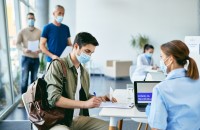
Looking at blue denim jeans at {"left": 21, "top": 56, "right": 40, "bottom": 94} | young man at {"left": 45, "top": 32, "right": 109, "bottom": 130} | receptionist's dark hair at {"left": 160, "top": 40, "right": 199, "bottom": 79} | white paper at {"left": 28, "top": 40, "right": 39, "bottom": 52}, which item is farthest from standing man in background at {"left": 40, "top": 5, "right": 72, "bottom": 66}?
receptionist's dark hair at {"left": 160, "top": 40, "right": 199, "bottom": 79}

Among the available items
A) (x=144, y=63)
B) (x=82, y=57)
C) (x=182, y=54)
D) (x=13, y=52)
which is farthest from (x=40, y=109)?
(x=144, y=63)

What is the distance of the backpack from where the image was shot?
1.76m

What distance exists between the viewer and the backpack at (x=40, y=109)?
176 cm

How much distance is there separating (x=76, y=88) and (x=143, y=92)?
1.94ft

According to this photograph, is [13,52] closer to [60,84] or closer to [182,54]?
[60,84]

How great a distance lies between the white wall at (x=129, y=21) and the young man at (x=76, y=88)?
689cm

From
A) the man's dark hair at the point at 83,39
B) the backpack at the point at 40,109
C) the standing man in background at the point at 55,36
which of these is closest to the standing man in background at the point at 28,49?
the standing man in background at the point at 55,36

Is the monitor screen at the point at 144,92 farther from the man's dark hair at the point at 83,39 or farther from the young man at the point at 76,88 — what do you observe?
the man's dark hair at the point at 83,39

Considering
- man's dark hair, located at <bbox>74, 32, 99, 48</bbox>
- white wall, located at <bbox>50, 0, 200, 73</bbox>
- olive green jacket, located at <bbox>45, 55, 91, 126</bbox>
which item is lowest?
olive green jacket, located at <bbox>45, 55, 91, 126</bbox>

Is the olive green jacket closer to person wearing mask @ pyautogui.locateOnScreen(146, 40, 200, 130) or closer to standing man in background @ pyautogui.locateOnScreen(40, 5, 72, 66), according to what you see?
person wearing mask @ pyautogui.locateOnScreen(146, 40, 200, 130)

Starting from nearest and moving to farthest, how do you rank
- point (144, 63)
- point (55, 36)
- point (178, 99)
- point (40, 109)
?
point (178, 99), point (40, 109), point (55, 36), point (144, 63)

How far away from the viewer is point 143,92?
211 centimetres

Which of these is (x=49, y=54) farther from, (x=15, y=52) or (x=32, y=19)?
(x=15, y=52)

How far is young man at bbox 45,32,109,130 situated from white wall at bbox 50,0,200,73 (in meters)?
6.89
